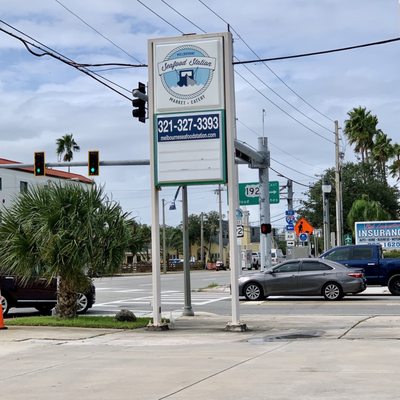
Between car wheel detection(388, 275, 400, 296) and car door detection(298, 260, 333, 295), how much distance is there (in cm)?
349

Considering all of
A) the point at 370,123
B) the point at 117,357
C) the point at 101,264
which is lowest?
the point at 117,357

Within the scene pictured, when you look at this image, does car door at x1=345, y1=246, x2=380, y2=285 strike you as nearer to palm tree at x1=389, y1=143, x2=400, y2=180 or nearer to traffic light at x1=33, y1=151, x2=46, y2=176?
traffic light at x1=33, y1=151, x2=46, y2=176

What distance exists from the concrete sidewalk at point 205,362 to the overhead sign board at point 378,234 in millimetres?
20305

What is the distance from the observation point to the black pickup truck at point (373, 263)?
26.1 m

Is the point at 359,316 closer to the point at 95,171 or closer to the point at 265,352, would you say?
the point at 265,352

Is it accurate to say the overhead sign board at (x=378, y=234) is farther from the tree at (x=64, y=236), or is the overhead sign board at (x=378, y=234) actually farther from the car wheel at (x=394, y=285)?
the tree at (x=64, y=236)

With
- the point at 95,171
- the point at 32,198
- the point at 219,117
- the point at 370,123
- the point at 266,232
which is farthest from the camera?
the point at 370,123

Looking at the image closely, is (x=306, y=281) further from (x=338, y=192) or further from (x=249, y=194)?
(x=338, y=192)

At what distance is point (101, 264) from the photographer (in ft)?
54.1

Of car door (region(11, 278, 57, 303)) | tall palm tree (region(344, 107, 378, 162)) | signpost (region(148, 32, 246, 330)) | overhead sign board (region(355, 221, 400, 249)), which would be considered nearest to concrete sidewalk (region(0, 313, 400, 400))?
signpost (region(148, 32, 246, 330))

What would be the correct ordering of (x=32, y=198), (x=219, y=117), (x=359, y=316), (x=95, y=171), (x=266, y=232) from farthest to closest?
(x=266, y=232), (x=95, y=171), (x=359, y=316), (x=32, y=198), (x=219, y=117)

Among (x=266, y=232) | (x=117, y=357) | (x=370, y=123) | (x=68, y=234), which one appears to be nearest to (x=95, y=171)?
(x=266, y=232)

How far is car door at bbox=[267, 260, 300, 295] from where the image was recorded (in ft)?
79.3

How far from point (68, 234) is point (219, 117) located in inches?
172
